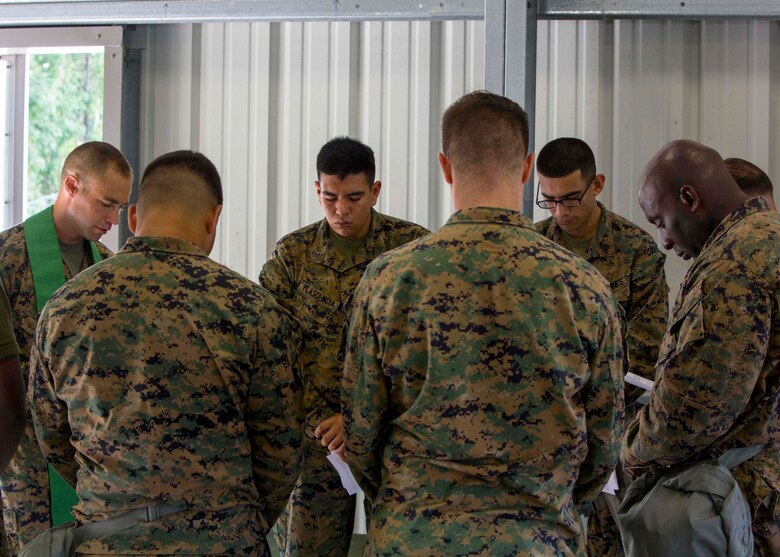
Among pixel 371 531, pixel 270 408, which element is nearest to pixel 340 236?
pixel 270 408

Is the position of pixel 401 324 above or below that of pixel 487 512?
above

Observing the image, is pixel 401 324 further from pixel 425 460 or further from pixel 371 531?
pixel 371 531

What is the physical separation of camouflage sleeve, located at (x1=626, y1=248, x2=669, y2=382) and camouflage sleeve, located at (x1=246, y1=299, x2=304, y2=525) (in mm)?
1680

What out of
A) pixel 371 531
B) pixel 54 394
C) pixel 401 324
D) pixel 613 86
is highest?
pixel 613 86

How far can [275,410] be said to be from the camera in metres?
2.11

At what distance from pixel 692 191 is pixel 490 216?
0.88 m

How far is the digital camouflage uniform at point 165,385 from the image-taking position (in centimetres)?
198

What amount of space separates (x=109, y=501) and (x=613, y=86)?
10.6 ft

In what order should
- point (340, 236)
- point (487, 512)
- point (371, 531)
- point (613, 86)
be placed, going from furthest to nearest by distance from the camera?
point (613, 86) < point (340, 236) < point (371, 531) < point (487, 512)

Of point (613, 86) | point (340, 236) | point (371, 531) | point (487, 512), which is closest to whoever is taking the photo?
point (487, 512)

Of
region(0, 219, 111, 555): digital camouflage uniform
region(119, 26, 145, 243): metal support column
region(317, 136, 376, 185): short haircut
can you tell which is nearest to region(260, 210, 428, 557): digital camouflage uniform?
region(317, 136, 376, 185): short haircut

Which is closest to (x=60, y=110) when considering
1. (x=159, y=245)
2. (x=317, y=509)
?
(x=317, y=509)

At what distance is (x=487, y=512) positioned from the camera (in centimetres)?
188

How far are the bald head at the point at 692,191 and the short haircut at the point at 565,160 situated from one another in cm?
95
